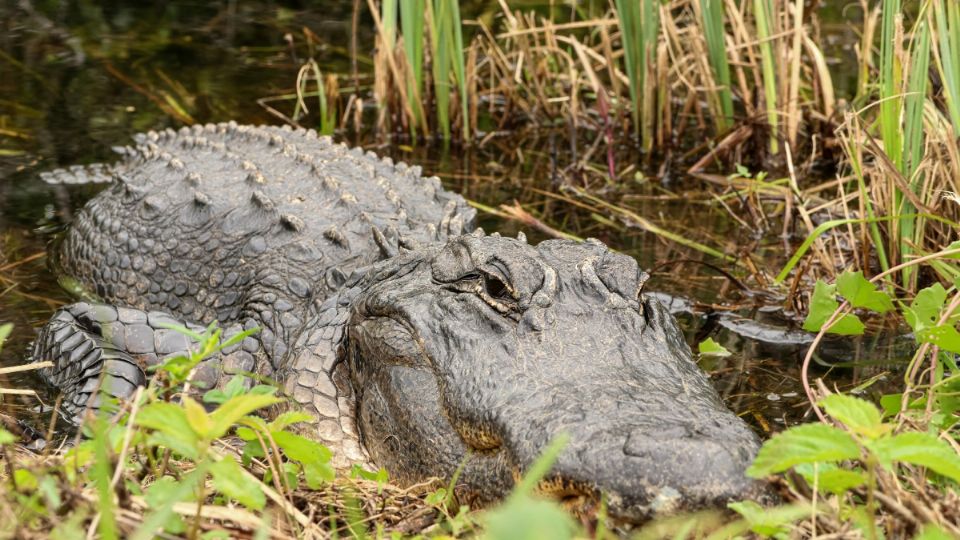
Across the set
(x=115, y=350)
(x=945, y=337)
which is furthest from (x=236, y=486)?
(x=115, y=350)

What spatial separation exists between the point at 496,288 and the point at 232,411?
1.12 m

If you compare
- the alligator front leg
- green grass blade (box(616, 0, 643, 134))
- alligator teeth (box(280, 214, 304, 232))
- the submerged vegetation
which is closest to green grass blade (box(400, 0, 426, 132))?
the submerged vegetation

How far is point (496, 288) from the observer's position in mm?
3262

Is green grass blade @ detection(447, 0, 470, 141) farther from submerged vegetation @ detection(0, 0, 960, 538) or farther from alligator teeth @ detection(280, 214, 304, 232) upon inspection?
alligator teeth @ detection(280, 214, 304, 232)

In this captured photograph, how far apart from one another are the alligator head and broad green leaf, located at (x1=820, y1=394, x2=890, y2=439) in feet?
0.74

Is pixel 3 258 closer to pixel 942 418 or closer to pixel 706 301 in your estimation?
pixel 706 301

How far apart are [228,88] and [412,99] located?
5.51ft

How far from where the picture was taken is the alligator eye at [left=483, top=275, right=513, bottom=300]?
3217 millimetres

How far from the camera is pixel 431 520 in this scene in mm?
2893

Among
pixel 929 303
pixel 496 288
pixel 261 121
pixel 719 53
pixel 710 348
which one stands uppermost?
pixel 719 53

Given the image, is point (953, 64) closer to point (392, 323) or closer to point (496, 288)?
point (496, 288)

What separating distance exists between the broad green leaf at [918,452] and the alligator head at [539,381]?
0.30 m

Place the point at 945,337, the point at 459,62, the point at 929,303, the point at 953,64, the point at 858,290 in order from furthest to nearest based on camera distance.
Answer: the point at 459,62 < the point at 953,64 < the point at 858,290 < the point at 929,303 < the point at 945,337

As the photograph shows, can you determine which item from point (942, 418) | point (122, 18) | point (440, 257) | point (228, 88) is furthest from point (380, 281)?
point (122, 18)
